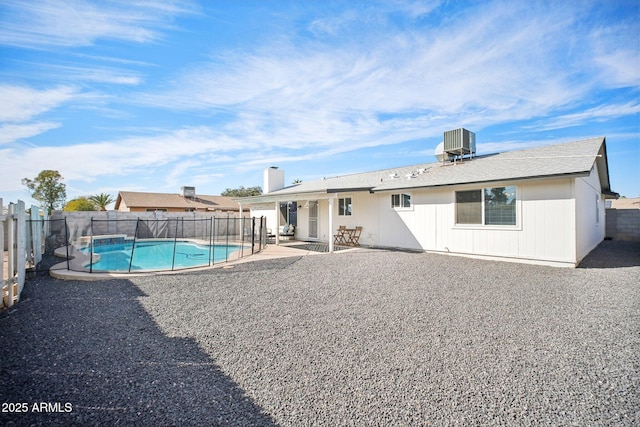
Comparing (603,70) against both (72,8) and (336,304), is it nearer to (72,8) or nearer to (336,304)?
(336,304)

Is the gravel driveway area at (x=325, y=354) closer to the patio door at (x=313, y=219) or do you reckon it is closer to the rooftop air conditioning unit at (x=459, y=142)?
the rooftop air conditioning unit at (x=459, y=142)

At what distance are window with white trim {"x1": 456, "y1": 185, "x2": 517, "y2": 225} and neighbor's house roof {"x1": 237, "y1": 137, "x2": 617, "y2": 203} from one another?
51 centimetres

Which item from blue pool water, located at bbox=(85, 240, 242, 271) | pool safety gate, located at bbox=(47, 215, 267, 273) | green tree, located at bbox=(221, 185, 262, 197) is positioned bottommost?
blue pool water, located at bbox=(85, 240, 242, 271)

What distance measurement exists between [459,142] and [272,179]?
12.5m

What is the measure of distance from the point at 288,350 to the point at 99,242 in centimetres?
1713

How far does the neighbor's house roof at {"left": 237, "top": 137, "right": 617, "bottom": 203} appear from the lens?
8.55 metres

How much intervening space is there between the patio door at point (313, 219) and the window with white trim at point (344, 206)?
1.74 m

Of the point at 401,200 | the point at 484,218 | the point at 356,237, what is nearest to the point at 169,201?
the point at 356,237

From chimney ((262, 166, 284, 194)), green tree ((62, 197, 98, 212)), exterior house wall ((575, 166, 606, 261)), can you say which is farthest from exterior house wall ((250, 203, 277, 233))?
green tree ((62, 197, 98, 212))

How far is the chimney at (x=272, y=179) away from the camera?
2072 centimetres

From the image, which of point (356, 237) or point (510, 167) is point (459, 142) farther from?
point (356, 237)

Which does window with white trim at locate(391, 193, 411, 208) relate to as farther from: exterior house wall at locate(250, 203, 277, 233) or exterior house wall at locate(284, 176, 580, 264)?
exterior house wall at locate(250, 203, 277, 233)

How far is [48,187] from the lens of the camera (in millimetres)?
37094

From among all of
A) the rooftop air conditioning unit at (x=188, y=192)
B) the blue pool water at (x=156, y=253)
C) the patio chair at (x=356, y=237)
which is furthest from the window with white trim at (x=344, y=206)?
the rooftop air conditioning unit at (x=188, y=192)
